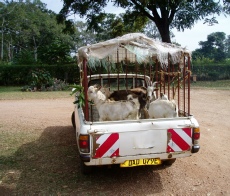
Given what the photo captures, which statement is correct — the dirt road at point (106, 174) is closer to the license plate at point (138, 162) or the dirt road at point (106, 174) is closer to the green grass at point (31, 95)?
the license plate at point (138, 162)

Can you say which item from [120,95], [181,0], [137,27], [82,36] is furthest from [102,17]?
[82,36]

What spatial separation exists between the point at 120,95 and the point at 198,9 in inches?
612

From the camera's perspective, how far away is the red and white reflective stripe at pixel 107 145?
11.3 feet

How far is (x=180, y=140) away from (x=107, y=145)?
3.41ft

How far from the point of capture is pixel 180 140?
12.0 ft

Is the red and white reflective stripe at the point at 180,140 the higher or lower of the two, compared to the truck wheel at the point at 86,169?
higher

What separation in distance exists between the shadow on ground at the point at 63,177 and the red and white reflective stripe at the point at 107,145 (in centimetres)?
55

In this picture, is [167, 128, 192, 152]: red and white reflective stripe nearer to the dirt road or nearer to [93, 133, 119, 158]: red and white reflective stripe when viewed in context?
the dirt road

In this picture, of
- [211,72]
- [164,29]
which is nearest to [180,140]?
[164,29]

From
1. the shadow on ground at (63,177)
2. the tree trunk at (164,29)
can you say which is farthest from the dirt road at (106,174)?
the tree trunk at (164,29)

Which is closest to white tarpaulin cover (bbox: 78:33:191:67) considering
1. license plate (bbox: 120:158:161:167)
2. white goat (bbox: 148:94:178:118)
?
white goat (bbox: 148:94:178:118)

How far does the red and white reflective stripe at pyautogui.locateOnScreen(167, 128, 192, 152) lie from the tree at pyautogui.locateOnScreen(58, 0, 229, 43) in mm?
14972

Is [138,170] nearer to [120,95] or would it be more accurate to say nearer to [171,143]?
[171,143]

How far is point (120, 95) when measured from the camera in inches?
211
